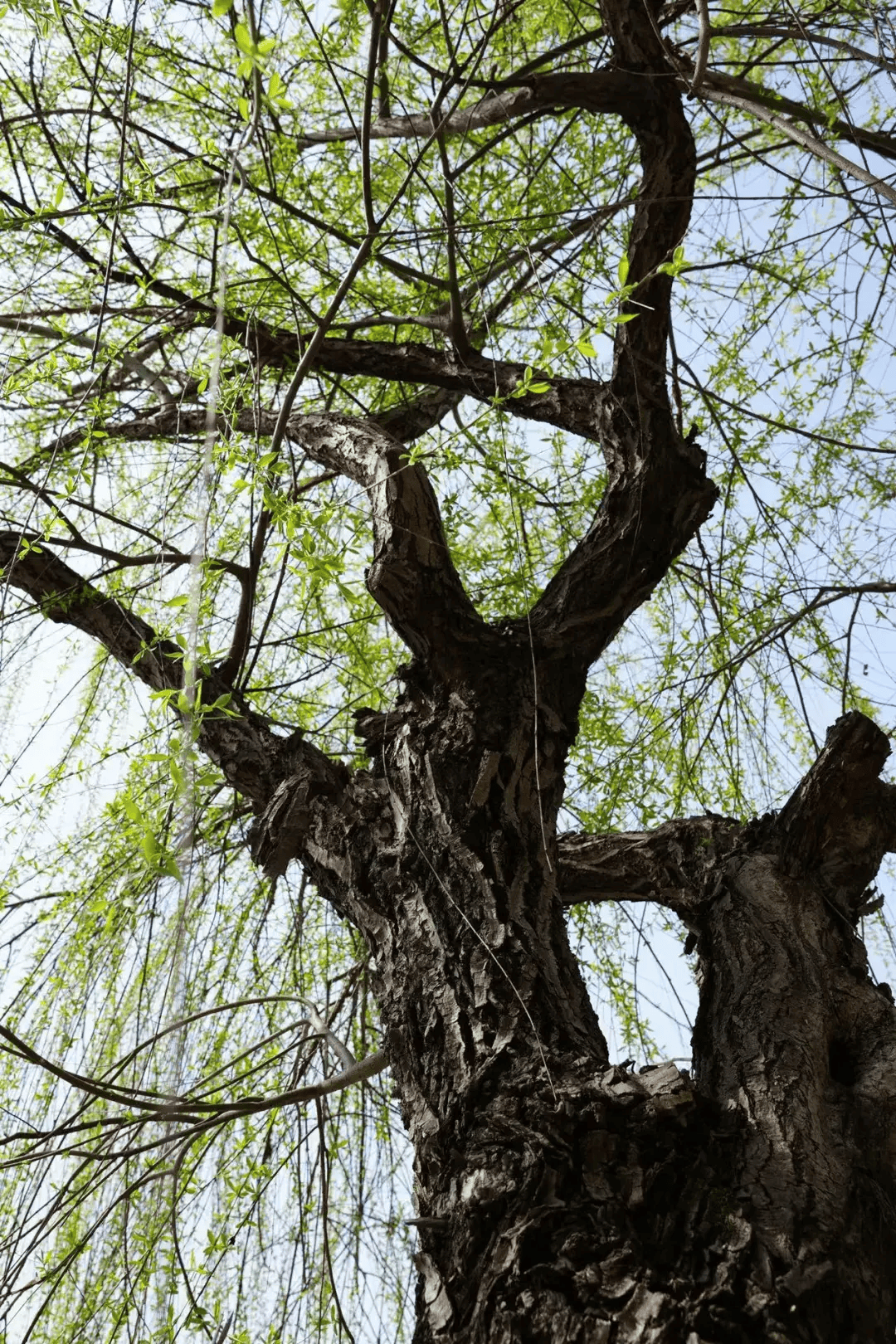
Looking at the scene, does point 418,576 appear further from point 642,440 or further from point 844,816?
point 844,816

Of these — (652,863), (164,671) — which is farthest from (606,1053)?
(164,671)

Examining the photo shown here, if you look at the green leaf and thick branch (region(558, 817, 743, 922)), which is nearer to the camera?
the green leaf

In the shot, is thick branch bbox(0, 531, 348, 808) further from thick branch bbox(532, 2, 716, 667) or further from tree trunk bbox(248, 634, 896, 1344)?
thick branch bbox(532, 2, 716, 667)

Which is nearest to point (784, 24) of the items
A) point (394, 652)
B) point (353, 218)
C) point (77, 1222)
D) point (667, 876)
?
point (353, 218)

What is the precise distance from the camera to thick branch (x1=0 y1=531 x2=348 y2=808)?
196 cm

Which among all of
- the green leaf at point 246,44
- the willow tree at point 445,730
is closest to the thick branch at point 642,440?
the willow tree at point 445,730

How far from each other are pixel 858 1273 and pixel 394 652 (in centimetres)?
179

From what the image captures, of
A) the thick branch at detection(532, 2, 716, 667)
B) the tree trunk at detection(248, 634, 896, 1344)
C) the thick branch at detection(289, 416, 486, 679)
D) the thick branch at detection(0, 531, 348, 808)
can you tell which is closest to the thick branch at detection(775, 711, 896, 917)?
the tree trunk at detection(248, 634, 896, 1344)

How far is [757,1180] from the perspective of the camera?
4.33 ft

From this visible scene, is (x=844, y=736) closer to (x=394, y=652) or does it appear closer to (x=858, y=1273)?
(x=858, y=1273)

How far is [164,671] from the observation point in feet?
7.15

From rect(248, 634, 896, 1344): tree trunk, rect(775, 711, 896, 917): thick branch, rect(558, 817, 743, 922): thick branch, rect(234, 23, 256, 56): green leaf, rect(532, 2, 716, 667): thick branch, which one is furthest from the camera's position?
rect(532, 2, 716, 667): thick branch

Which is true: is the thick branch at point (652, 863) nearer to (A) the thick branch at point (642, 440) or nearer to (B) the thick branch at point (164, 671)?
(A) the thick branch at point (642, 440)

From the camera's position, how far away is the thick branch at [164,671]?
6.44 feet
